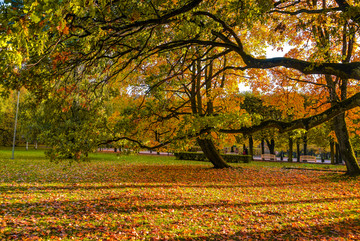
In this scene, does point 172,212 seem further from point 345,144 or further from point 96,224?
point 345,144

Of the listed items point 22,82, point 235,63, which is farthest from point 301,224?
point 235,63

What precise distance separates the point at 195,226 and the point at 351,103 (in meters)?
6.20

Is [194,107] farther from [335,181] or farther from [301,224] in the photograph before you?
[301,224]

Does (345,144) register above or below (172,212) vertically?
above

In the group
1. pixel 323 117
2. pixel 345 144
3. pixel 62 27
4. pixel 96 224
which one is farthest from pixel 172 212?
pixel 345 144

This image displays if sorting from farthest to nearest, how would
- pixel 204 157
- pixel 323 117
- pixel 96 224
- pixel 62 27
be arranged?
pixel 204 157, pixel 323 117, pixel 96 224, pixel 62 27

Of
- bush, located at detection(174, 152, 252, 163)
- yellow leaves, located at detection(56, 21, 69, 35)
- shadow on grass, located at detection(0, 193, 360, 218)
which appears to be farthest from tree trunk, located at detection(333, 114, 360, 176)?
yellow leaves, located at detection(56, 21, 69, 35)

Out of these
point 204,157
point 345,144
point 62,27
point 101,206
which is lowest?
point 204,157

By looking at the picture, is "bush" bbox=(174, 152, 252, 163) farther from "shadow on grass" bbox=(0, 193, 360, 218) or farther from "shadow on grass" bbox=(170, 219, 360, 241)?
"shadow on grass" bbox=(170, 219, 360, 241)

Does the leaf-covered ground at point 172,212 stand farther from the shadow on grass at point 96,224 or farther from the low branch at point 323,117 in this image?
the low branch at point 323,117

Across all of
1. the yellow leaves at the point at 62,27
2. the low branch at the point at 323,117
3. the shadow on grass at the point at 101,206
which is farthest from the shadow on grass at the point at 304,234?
the yellow leaves at the point at 62,27

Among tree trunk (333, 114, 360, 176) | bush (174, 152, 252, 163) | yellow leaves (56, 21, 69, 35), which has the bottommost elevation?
bush (174, 152, 252, 163)

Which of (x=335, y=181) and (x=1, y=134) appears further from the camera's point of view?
(x=1, y=134)

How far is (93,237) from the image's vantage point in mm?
4762
